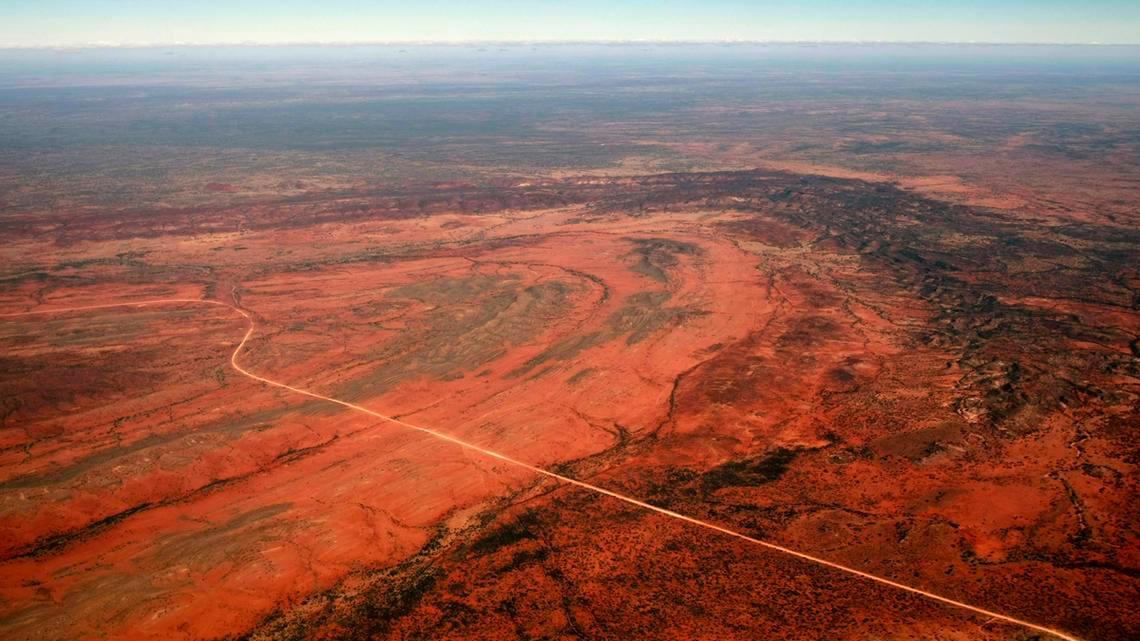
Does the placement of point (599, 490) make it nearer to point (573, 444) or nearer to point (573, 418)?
point (573, 444)

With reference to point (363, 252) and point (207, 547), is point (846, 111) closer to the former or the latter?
point (363, 252)

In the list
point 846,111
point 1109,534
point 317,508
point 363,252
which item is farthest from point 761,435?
point 846,111

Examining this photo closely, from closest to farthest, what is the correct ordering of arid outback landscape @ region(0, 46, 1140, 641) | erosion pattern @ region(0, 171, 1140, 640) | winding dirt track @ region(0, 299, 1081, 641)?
winding dirt track @ region(0, 299, 1081, 641), erosion pattern @ region(0, 171, 1140, 640), arid outback landscape @ region(0, 46, 1140, 641)

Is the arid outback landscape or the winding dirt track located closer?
the winding dirt track

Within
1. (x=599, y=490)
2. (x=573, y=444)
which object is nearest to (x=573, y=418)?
(x=573, y=444)

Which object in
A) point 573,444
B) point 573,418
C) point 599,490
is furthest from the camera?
point 573,418

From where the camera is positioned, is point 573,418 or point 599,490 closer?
point 599,490
